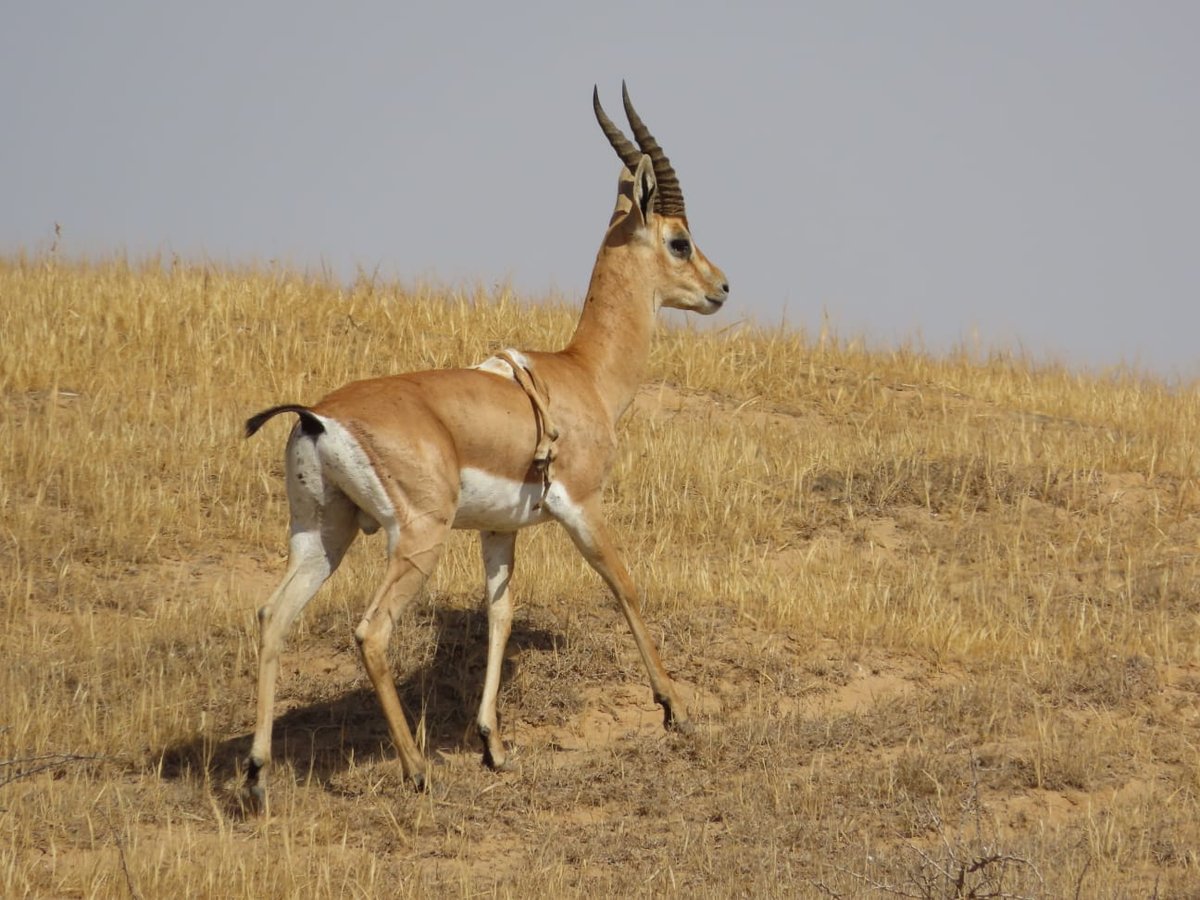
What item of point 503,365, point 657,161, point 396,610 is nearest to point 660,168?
point 657,161

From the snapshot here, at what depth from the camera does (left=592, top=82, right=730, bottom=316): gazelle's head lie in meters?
9.44

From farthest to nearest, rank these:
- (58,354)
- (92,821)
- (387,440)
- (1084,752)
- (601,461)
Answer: (58,354) → (601,461) → (1084,752) → (387,440) → (92,821)

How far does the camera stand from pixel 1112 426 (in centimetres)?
1454

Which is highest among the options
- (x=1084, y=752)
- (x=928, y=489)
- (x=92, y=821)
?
(x=928, y=489)

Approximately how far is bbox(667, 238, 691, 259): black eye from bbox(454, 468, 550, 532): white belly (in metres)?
2.13

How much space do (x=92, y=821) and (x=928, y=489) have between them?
7.56m

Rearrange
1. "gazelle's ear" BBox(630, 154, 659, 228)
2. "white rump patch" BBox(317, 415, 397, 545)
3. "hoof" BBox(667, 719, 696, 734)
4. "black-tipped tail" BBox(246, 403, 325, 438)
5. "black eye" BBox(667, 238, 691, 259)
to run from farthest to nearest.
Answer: "black eye" BBox(667, 238, 691, 259), "gazelle's ear" BBox(630, 154, 659, 228), "hoof" BBox(667, 719, 696, 734), "white rump patch" BBox(317, 415, 397, 545), "black-tipped tail" BBox(246, 403, 325, 438)

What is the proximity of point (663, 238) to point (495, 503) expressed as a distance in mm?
2422

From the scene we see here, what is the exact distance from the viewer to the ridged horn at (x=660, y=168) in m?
9.50

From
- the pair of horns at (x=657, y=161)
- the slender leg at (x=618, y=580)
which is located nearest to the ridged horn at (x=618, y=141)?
the pair of horns at (x=657, y=161)

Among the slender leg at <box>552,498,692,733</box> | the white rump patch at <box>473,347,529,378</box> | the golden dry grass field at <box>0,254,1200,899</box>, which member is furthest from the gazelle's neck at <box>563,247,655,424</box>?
the golden dry grass field at <box>0,254,1200,899</box>

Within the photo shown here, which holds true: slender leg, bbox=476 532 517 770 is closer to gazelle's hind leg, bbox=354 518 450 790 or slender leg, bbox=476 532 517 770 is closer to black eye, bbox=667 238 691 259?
gazelle's hind leg, bbox=354 518 450 790

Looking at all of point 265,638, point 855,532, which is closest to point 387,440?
point 265,638

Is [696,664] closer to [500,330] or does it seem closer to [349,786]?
[349,786]
